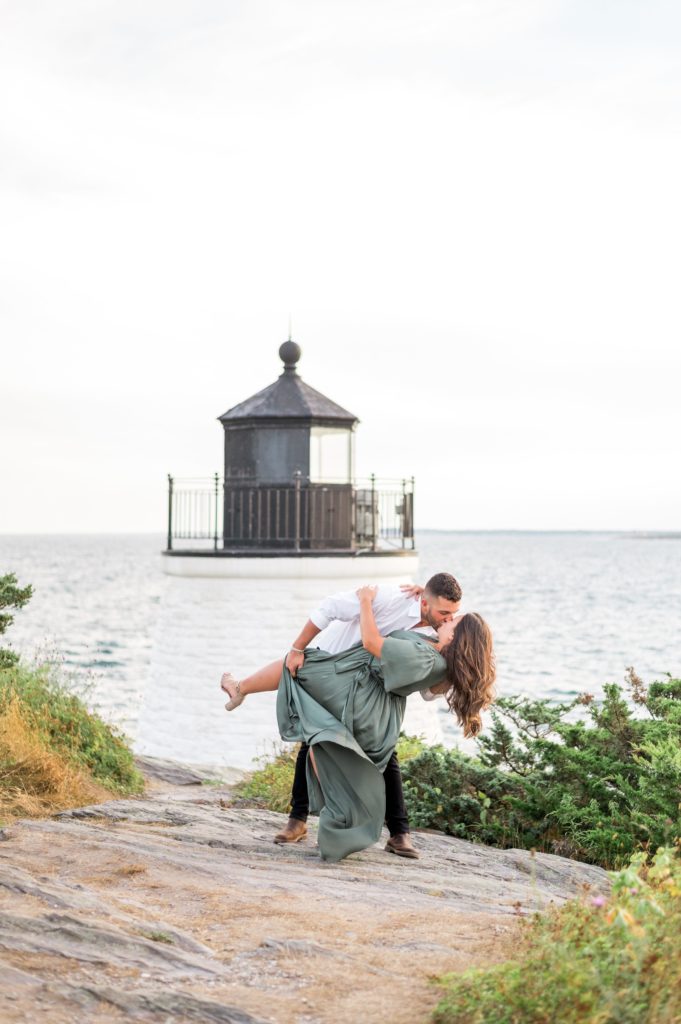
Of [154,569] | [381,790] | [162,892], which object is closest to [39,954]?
[162,892]

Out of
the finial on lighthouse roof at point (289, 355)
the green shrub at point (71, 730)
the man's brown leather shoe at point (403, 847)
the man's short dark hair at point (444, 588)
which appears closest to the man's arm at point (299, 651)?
the man's short dark hair at point (444, 588)

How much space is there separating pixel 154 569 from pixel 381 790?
4270 inches

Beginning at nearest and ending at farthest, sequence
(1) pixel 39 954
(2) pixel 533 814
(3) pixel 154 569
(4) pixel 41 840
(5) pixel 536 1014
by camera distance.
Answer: (5) pixel 536 1014 < (1) pixel 39 954 < (4) pixel 41 840 < (2) pixel 533 814 < (3) pixel 154 569

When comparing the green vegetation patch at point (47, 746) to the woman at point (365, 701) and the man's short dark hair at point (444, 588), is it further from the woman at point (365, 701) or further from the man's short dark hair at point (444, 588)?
the man's short dark hair at point (444, 588)

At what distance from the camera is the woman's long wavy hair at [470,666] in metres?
6.23

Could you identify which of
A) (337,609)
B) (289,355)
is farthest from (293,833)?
(289,355)

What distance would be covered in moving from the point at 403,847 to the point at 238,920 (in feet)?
5.93

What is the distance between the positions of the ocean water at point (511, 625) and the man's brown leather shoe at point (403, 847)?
4.52 meters

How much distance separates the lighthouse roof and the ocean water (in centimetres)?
311

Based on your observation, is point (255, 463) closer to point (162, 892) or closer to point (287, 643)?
point (287, 643)

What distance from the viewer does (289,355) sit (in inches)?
699

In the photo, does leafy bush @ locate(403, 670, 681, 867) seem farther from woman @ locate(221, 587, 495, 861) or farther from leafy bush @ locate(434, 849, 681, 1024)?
leafy bush @ locate(434, 849, 681, 1024)

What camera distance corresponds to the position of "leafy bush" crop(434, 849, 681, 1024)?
346 centimetres

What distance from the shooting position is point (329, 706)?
6.46 metres
